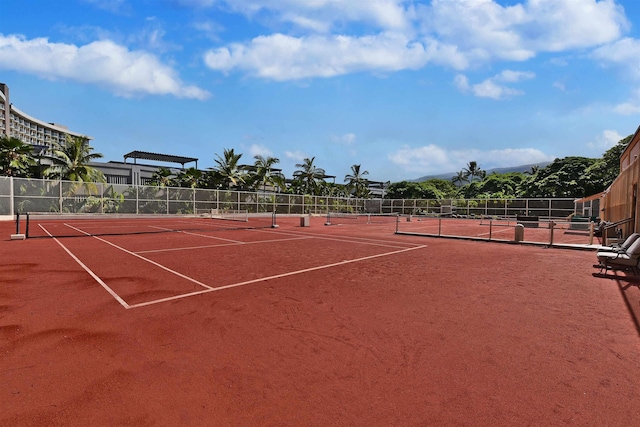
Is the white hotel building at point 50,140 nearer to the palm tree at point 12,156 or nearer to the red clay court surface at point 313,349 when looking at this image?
the palm tree at point 12,156

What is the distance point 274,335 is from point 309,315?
2.67ft

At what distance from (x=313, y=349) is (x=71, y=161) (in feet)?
110

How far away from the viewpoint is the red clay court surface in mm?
2686

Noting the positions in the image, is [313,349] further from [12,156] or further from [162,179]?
[162,179]

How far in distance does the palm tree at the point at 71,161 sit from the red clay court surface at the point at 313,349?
2565 centimetres

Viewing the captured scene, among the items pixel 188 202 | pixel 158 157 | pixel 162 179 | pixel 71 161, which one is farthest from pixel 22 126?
pixel 188 202

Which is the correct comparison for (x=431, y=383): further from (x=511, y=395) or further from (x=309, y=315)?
(x=309, y=315)

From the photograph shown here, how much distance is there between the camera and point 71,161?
2869 centimetres

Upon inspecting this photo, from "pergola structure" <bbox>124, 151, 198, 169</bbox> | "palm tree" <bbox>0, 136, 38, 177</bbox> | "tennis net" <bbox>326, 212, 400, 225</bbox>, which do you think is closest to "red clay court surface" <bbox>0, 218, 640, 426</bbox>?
"tennis net" <bbox>326, 212, 400, 225</bbox>

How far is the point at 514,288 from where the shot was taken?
6.54 metres

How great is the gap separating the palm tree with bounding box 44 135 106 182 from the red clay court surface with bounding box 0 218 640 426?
25.6 metres

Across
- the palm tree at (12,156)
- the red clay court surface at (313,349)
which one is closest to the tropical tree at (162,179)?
A: the palm tree at (12,156)

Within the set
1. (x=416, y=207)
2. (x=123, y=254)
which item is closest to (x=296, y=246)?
(x=123, y=254)

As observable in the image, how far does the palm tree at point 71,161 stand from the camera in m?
28.0
